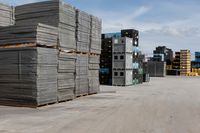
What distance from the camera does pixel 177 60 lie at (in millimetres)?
45688

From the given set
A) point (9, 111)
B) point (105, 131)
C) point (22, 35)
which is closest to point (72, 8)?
point (22, 35)

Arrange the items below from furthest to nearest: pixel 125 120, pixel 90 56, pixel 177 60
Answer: pixel 177 60
pixel 90 56
pixel 125 120

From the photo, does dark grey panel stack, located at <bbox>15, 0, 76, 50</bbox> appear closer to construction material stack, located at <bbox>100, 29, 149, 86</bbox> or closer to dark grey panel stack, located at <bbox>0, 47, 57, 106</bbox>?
dark grey panel stack, located at <bbox>0, 47, 57, 106</bbox>

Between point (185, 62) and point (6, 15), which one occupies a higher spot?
point (6, 15)

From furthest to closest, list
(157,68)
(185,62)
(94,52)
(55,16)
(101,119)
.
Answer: (185,62) → (157,68) → (94,52) → (55,16) → (101,119)

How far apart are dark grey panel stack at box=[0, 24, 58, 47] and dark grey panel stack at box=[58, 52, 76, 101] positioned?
81 cm

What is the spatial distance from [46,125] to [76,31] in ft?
20.3

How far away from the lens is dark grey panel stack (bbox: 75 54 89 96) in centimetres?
1315

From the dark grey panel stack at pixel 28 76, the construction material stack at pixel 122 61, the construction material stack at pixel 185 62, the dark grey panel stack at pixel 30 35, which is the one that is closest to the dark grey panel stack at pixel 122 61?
the construction material stack at pixel 122 61

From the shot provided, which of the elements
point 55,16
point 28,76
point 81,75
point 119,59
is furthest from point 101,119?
point 119,59

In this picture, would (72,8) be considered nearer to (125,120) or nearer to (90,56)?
(90,56)

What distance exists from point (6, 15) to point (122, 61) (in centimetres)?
986

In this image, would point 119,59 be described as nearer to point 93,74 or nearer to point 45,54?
point 93,74

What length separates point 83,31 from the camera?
13.5m
